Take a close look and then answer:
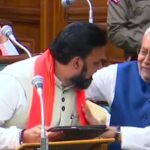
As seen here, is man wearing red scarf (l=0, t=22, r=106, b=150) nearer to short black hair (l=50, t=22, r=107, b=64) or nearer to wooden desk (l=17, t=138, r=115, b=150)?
short black hair (l=50, t=22, r=107, b=64)

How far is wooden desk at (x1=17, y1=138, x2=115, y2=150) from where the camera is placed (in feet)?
8.47

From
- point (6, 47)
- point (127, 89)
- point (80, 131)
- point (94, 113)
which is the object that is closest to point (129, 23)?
point (6, 47)

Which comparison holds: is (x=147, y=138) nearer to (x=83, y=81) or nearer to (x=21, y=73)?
(x=83, y=81)

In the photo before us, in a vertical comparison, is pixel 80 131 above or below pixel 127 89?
below

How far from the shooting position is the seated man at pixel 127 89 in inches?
123

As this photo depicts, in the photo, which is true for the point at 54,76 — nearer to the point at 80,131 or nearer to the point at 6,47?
the point at 80,131

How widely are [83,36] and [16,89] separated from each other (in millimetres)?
354

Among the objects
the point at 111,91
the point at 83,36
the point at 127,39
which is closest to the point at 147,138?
Result: the point at 111,91

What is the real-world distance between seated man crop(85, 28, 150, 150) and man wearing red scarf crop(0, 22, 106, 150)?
8.0 inches

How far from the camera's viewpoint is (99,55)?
2.98 m

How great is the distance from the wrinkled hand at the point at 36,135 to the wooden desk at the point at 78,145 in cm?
6

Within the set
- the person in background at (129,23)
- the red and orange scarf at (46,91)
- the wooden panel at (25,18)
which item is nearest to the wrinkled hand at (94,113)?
the red and orange scarf at (46,91)

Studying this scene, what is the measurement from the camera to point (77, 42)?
2.94 meters

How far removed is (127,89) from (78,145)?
1.97 feet
